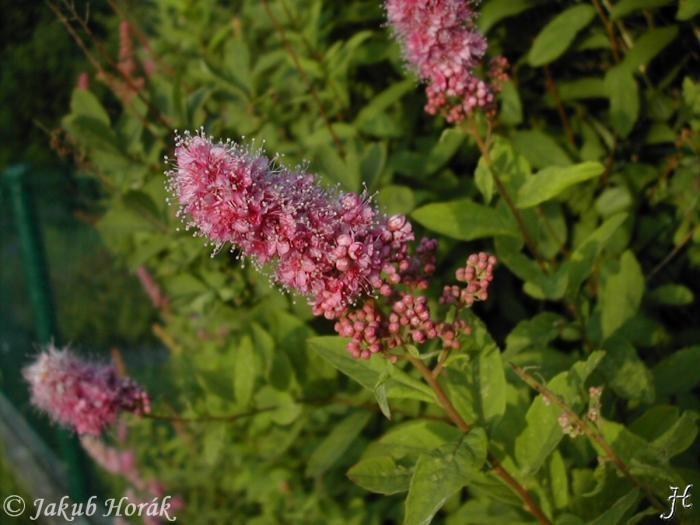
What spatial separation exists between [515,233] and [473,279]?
1.34ft

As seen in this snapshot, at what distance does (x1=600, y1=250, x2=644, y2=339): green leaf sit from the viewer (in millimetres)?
1835

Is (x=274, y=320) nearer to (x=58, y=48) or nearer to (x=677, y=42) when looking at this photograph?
(x=677, y=42)

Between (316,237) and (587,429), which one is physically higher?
(316,237)

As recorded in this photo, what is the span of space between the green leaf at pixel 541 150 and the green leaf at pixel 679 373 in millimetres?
609

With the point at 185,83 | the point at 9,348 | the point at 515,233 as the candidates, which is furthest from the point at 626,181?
the point at 9,348

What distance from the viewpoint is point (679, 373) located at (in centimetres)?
180

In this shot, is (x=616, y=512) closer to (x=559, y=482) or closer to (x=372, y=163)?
(x=559, y=482)

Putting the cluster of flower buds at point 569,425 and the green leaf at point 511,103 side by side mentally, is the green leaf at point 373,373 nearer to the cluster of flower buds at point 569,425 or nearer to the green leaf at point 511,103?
the cluster of flower buds at point 569,425

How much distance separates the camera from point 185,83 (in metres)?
2.99

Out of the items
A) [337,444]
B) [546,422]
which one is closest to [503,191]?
[546,422]

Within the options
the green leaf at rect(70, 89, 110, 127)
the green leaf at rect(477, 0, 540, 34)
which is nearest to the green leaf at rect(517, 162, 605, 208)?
the green leaf at rect(477, 0, 540, 34)

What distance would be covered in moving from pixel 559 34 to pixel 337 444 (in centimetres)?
115

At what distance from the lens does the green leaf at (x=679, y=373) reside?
5.85 ft

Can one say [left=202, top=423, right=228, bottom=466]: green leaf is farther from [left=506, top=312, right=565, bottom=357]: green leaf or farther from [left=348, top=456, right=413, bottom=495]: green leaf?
[left=506, top=312, right=565, bottom=357]: green leaf
